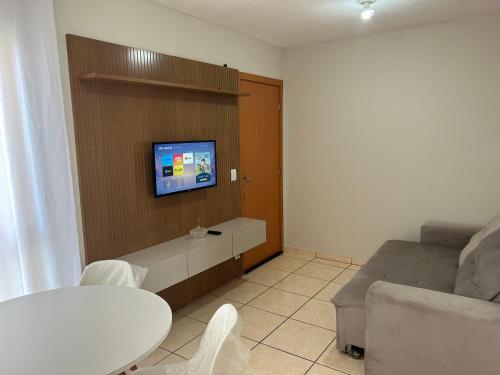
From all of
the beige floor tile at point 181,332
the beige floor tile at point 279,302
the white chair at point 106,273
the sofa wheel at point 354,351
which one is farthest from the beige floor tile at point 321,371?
the white chair at point 106,273

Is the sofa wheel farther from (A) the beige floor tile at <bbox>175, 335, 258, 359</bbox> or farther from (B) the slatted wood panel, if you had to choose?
(B) the slatted wood panel

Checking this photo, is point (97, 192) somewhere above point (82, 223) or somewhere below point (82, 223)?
above

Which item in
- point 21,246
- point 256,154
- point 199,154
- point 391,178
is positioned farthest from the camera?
point 256,154

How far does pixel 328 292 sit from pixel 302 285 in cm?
30

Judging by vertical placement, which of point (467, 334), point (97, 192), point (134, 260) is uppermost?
point (97, 192)

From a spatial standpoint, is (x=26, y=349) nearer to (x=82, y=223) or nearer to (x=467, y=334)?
(x=82, y=223)

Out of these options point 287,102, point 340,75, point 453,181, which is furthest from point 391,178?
point 287,102

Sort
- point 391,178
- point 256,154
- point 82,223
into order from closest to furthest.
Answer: point 82,223, point 391,178, point 256,154

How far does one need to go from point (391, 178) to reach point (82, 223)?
121 inches

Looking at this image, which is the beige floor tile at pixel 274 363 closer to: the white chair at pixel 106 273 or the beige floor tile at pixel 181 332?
the beige floor tile at pixel 181 332

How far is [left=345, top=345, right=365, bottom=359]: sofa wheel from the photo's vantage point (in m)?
2.54

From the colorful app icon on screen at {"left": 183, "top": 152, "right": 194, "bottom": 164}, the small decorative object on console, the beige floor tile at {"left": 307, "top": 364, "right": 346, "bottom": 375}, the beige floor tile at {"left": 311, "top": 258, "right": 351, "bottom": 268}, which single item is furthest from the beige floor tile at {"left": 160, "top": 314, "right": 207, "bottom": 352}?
the beige floor tile at {"left": 311, "top": 258, "right": 351, "bottom": 268}

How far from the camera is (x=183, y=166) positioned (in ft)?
10.2

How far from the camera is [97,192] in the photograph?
2586 mm
